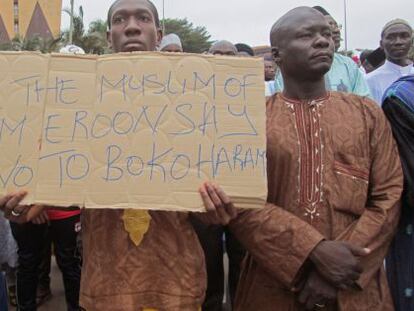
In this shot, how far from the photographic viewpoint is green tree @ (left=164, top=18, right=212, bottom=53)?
49697 mm

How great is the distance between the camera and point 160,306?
6.01 feet

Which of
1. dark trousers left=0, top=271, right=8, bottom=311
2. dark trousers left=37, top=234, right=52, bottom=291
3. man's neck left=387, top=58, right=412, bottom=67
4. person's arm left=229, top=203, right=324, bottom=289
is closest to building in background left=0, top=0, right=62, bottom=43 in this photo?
dark trousers left=37, top=234, right=52, bottom=291

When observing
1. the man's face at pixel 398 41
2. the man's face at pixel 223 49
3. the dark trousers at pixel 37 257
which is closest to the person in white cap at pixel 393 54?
the man's face at pixel 398 41

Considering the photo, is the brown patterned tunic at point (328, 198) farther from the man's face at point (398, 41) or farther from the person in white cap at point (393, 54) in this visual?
the man's face at point (398, 41)

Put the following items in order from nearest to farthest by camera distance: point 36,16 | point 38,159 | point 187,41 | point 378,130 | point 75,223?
point 38,159 < point 378,130 < point 75,223 < point 36,16 < point 187,41

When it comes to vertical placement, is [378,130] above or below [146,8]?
below

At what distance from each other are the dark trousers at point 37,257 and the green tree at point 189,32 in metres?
46.3

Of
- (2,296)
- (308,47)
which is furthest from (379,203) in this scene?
(2,296)

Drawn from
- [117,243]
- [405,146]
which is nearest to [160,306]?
[117,243]

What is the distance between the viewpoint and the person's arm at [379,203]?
194 centimetres

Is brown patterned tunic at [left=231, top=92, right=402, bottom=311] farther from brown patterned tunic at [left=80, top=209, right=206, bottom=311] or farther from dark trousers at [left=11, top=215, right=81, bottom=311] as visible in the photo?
dark trousers at [left=11, top=215, right=81, bottom=311]

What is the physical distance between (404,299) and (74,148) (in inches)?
53.1

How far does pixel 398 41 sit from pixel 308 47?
2581 mm

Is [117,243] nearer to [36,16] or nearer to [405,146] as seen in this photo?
[405,146]
